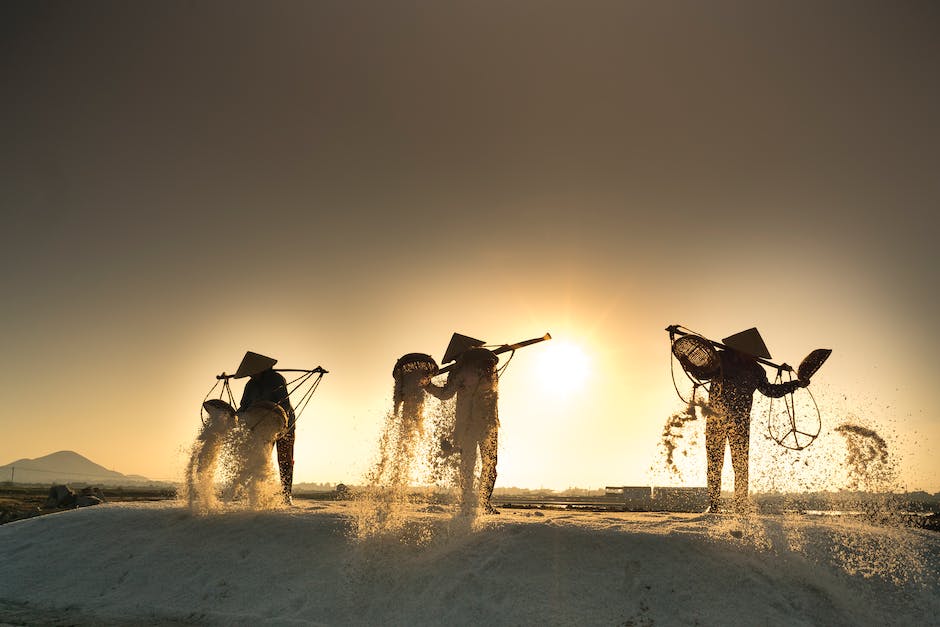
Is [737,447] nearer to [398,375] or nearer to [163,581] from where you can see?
[398,375]

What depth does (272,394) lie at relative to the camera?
15.6 m

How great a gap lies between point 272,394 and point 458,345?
5.61 meters

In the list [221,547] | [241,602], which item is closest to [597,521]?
[241,602]

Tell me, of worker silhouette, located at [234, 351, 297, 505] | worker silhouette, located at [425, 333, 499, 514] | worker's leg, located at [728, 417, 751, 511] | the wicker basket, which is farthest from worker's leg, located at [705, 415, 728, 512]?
worker silhouette, located at [234, 351, 297, 505]

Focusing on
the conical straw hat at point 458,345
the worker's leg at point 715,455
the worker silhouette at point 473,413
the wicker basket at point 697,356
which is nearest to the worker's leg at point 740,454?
the worker's leg at point 715,455

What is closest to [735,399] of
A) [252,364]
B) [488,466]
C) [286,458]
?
[488,466]

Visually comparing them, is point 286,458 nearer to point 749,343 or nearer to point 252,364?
point 252,364

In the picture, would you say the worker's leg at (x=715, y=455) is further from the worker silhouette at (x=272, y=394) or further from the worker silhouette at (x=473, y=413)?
the worker silhouette at (x=272, y=394)

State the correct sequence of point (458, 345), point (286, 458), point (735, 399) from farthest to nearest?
1. point (286, 458)
2. point (458, 345)
3. point (735, 399)

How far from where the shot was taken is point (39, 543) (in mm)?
12664

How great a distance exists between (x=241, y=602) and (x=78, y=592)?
143 inches

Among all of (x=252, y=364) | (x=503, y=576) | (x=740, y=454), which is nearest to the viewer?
(x=503, y=576)

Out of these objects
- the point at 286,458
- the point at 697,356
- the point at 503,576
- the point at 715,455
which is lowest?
the point at 503,576

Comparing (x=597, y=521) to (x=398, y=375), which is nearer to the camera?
(x=597, y=521)
